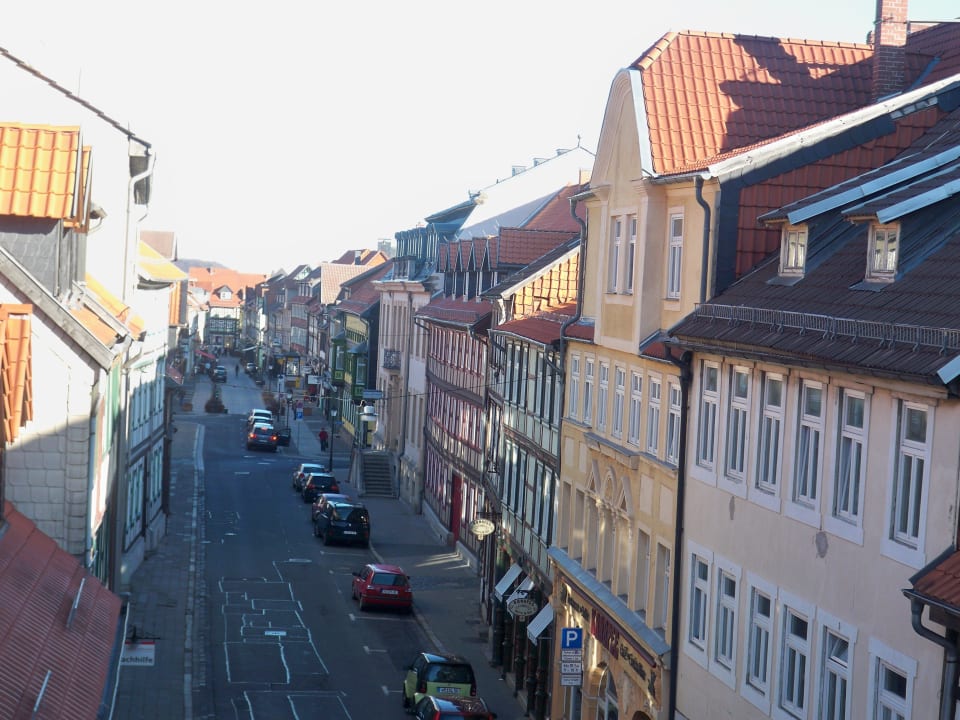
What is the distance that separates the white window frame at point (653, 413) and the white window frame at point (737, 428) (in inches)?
132

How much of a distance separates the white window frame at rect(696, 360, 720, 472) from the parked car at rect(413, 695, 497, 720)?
8.01m

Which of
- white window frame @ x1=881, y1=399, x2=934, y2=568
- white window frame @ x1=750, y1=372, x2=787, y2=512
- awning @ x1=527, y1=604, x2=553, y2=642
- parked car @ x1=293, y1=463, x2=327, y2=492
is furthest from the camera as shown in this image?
parked car @ x1=293, y1=463, x2=327, y2=492

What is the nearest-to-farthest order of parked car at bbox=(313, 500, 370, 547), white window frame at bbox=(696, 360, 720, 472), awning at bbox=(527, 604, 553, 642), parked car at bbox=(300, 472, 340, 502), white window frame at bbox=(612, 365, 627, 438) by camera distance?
white window frame at bbox=(696, 360, 720, 472) → white window frame at bbox=(612, 365, 627, 438) → awning at bbox=(527, 604, 553, 642) → parked car at bbox=(313, 500, 370, 547) → parked car at bbox=(300, 472, 340, 502)

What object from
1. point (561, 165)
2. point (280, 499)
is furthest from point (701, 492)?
point (280, 499)

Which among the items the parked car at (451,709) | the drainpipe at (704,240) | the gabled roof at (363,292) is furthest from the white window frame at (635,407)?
the gabled roof at (363,292)

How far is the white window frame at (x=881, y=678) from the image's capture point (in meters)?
13.2

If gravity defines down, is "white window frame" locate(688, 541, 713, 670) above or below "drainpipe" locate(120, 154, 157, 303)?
below

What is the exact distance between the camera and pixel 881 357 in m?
13.3

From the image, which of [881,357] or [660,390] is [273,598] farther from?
[881,357]

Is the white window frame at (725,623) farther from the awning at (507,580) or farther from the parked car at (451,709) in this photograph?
the awning at (507,580)

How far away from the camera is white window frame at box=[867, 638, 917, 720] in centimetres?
1318

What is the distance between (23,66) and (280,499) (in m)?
38.7

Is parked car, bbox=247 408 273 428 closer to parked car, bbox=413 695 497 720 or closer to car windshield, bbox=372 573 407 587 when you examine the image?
car windshield, bbox=372 573 407 587

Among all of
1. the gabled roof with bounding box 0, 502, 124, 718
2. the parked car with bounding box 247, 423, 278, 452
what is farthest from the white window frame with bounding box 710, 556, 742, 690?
the parked car with bounding box 247, 423, 278, 452
